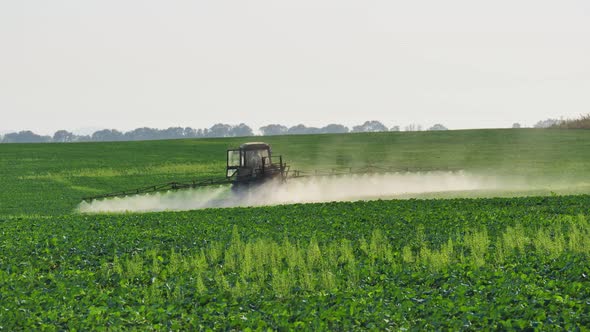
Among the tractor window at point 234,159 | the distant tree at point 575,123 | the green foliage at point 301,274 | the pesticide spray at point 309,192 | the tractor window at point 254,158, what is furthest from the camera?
the distant tree at point 575,123

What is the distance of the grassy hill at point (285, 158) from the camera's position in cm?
5016

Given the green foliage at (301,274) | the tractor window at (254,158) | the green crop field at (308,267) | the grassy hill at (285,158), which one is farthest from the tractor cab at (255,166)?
the green foliage at (301,274)

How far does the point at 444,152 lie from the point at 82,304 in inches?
2397

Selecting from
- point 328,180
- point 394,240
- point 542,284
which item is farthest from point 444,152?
point 542,284

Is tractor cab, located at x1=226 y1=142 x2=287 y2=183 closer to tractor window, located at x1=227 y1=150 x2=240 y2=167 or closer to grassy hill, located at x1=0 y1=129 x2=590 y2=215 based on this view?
tractor window, located at x1=227 y1=150 x2=240 y2=167

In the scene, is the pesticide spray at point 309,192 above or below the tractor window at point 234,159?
below

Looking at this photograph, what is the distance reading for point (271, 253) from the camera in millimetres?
19812

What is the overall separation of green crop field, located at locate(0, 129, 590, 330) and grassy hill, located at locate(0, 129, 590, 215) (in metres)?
10.6

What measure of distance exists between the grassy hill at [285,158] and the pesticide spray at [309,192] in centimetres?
334

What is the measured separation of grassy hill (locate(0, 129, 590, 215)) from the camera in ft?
165

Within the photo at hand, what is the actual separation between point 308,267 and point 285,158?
53010 millimetres

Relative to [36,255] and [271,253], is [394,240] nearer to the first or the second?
[271,253]

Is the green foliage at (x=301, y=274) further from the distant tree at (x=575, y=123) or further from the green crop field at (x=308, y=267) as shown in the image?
the distant tree at (x=575, y=123)

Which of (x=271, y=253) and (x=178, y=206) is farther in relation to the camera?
(x=178, y=206)
